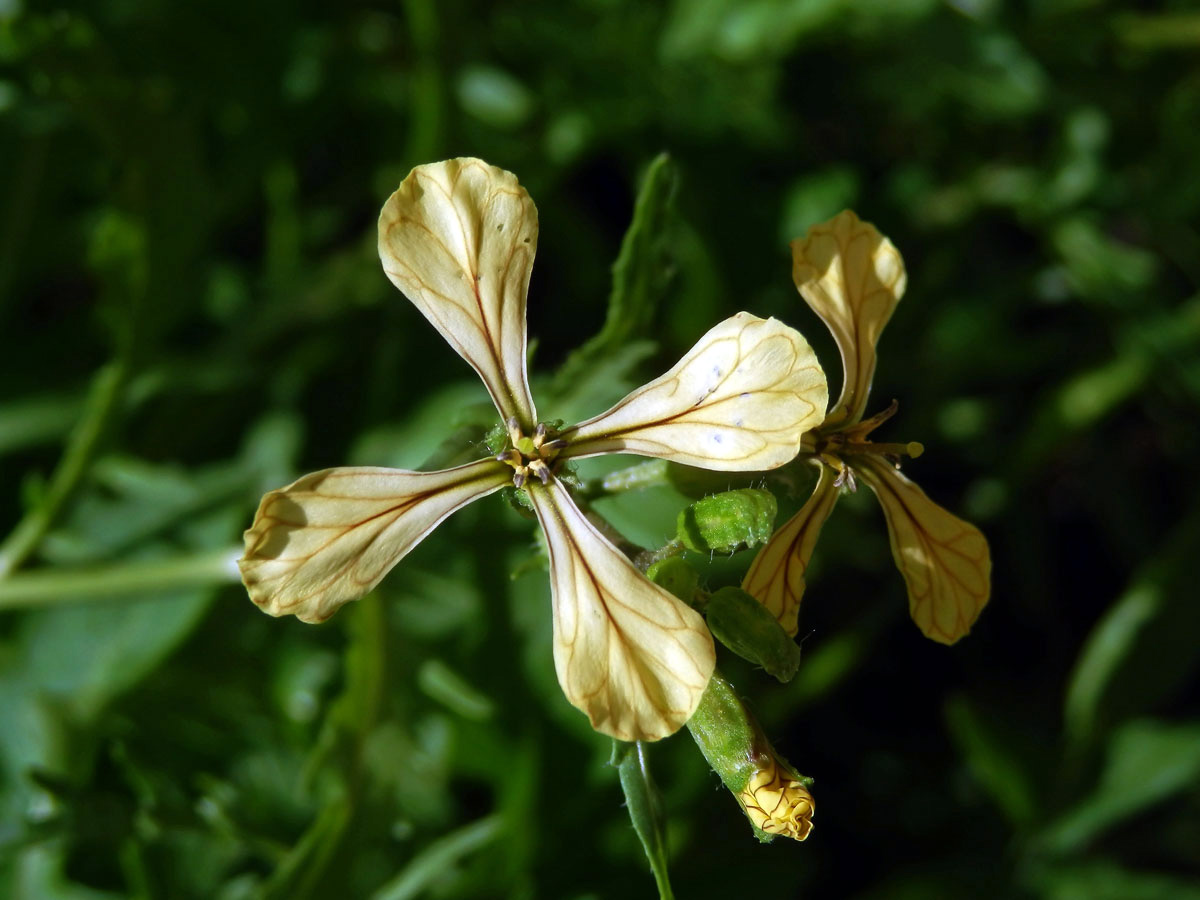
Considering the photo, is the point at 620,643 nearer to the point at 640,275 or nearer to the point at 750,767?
the point at 750,767

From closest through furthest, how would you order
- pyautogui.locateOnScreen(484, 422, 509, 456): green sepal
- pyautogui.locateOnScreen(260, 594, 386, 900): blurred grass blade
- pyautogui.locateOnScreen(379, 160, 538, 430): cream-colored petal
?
pyautogui.locateOnScreen(379, 160, 538, 430): cream-colored petal → pyautogui.locateOnScreen(484, 422, 509, 456): green sepal → pyautogui.locateOnScreen(260, 594, 386, 900): blurred grass blade

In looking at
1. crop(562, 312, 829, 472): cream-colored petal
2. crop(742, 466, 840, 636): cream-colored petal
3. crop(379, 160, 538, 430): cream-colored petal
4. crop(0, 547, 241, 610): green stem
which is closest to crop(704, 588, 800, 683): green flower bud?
crop(742, 466, 840, 636): cream-colored petal

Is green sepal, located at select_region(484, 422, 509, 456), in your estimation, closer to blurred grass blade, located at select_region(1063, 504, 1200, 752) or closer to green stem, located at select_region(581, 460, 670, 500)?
green stem, located at select_region(581, 460, 670, 500)

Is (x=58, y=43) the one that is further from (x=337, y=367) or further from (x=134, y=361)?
(x=337, y=367)

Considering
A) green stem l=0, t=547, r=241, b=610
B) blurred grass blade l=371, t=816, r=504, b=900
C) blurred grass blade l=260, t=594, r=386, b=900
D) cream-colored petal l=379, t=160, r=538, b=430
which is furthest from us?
green stem l=0, t=547, r=241, b=610

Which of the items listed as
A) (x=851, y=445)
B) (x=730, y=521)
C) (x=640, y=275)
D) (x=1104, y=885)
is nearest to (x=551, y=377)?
(x=640, y=275)

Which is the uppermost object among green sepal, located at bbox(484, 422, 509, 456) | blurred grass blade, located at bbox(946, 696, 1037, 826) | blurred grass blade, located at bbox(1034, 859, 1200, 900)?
green sepal, located at bbox(484, 422, 509, 456)

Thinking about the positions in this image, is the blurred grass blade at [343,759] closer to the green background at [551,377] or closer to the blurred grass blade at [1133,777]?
the green background at [551,377]
